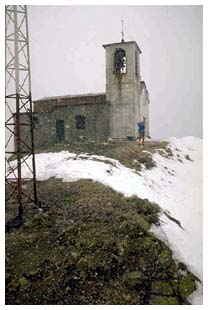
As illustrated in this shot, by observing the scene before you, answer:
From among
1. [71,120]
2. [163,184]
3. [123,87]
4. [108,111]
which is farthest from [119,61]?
[163,184]

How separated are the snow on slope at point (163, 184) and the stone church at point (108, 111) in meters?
5.12

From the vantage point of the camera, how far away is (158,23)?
53.9 ft

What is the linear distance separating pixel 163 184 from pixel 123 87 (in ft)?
37.5

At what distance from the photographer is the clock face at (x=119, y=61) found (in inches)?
1013

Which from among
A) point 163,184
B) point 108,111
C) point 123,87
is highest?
point 123,87

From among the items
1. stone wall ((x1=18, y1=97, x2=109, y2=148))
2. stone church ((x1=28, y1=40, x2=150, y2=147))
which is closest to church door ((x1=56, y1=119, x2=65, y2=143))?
stone church ((x1=28, y1=40, x2=150, y2=147))

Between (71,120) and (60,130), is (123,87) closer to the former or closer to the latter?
(71,120)

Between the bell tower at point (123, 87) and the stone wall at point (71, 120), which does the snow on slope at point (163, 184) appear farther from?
the stone wall at point (71, 120)

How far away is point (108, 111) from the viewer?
2497 centimetres

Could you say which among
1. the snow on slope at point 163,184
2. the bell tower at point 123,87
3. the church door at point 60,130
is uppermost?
the bell tower at point 123,87

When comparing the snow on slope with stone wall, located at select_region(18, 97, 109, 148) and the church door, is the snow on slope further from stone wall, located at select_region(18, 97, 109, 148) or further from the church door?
the church door

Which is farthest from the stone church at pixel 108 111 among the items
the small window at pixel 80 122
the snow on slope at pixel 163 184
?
the snow on slope at pixel 163 184
